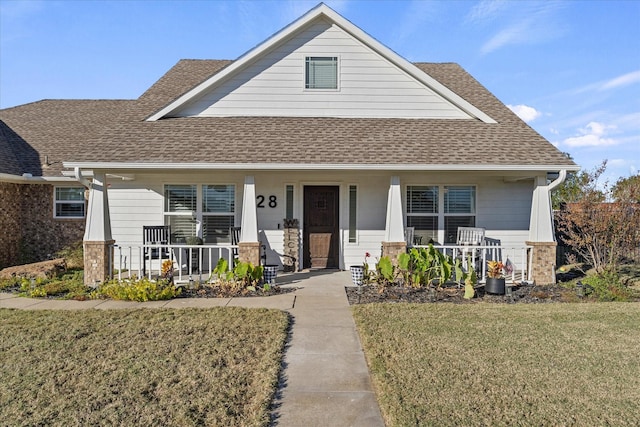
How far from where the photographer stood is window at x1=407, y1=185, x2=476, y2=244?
1112 centimetres

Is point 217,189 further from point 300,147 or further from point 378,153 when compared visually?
point 378,153

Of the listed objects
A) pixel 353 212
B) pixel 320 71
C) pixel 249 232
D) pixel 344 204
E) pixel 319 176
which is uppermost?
pixel 320 71

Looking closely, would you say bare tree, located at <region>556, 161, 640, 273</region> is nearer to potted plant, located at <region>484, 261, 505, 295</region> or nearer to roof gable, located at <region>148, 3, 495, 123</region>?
potted plant, located at <region>484, 261, 505, 295</region>

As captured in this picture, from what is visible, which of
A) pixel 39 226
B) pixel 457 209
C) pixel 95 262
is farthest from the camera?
pixel 39 226

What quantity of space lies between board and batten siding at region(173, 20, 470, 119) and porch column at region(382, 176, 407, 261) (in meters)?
3.08

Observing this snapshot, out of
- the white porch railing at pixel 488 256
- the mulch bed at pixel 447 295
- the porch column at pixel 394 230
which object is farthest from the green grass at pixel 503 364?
the porch column at pixel 394 230

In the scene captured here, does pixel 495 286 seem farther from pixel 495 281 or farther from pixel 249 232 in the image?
pixel 249 232

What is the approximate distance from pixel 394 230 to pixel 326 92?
14.7ft

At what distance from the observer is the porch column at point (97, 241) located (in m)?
8.73

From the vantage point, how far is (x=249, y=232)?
9.05 meters

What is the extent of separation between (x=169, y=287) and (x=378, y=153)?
5428 mm

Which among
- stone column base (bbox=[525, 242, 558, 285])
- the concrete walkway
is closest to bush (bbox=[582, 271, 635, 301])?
stone column base (bbox=[525, 242, 558, 285])

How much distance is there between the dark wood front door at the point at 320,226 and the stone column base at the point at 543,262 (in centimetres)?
490

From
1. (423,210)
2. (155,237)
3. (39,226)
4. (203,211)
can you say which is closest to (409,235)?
(423,210)
